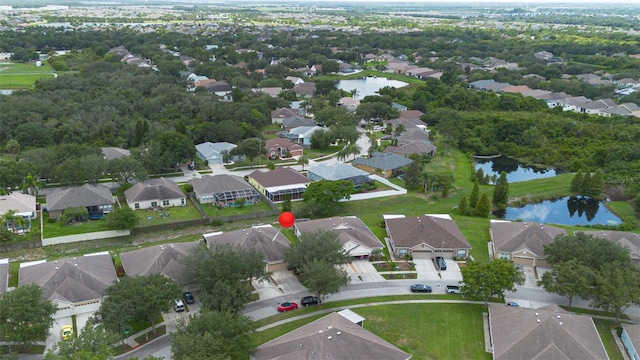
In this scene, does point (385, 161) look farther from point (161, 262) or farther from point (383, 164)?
point (161, 262)

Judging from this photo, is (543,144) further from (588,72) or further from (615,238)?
(588,72)

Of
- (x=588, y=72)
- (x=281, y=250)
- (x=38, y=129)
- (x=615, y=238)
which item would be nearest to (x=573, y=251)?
(x=615, y=238)

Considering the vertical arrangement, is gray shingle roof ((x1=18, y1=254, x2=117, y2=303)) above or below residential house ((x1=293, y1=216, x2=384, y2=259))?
above

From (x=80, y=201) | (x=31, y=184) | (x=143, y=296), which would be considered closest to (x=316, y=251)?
(x=143, y=296)

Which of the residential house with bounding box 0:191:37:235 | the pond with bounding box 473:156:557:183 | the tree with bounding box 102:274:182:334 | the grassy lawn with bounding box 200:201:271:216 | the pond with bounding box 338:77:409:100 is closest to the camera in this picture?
the tree with bounding box 102:274:182:334

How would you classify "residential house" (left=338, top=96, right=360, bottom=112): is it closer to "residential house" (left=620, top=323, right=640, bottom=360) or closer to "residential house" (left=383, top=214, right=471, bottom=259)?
"residential house" (left=383, top=214, right=471, bottom=259)

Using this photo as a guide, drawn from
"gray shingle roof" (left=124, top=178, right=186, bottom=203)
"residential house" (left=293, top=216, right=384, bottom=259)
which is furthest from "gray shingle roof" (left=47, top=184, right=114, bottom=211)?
"residential house" (left=293, top=216, right=384, bottom=259)

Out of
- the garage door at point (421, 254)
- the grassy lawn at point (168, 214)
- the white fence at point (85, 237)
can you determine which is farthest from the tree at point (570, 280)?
the white fence at point (85, 237)

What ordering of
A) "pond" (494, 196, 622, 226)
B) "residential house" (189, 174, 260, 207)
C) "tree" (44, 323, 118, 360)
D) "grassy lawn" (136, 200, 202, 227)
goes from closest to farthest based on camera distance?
"tree" (44, 323, 118, 360), "grassy lawn" (136, 200, 202, 227), "residential house" (189, 174, 260, 207), "pond" (494, 196, 622, 226)
